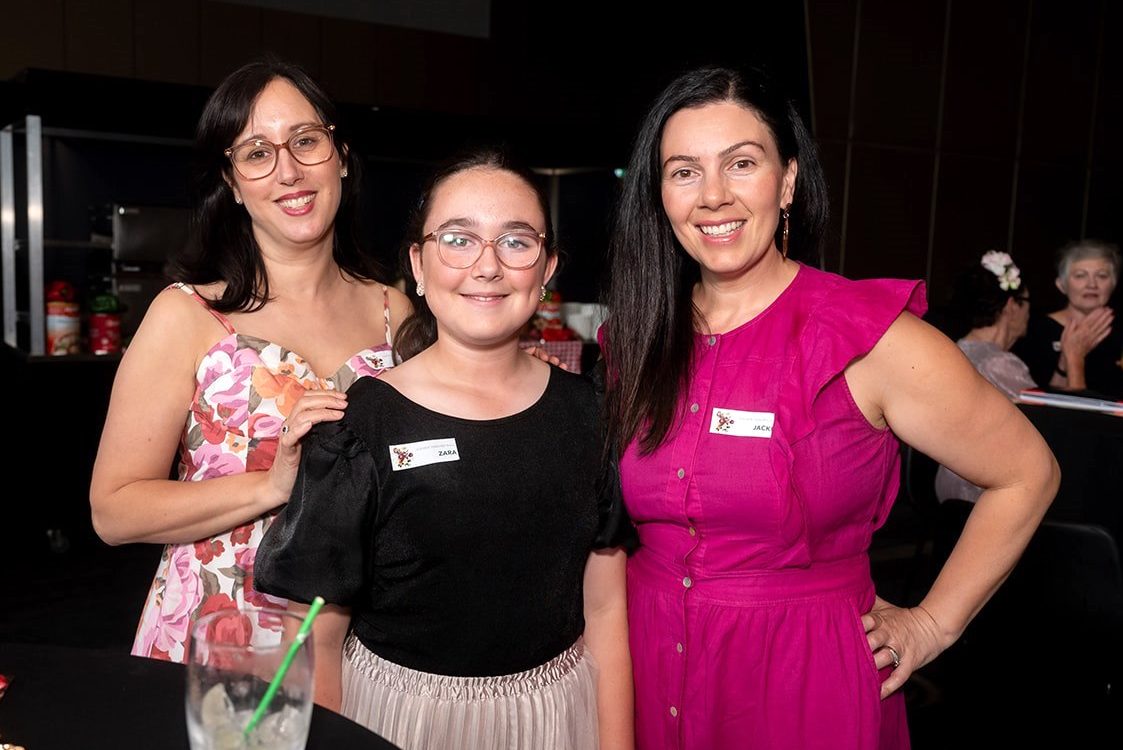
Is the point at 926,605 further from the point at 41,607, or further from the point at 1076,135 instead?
the point at 1076,135

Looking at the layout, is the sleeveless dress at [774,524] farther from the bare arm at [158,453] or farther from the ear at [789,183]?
the bare arm at [158,453]

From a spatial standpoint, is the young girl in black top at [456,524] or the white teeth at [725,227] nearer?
the young girl in black top at [456,524]

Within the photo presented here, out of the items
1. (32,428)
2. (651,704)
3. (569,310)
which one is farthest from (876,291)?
(569,310)

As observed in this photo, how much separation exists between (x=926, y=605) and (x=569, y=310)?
582 centimetres

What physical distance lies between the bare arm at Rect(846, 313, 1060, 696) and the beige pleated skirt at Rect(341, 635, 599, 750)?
20.0 inches

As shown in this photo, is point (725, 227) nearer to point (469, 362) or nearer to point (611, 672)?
point (469, 362)

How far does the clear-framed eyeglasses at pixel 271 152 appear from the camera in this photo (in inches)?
68.5

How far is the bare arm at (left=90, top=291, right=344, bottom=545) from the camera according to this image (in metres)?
1.65

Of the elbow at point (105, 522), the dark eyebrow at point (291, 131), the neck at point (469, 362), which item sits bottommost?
the elbow at point (105, 522)

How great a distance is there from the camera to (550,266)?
1.57m

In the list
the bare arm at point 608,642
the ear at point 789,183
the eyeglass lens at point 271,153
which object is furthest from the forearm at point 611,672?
the eyeglass lens at point 271,153

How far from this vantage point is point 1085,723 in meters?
2.90

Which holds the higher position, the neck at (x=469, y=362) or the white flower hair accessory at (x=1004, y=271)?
the white flower hair accessory at (x=1004, y=271)

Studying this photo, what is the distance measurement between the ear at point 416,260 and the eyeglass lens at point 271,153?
0.33m
